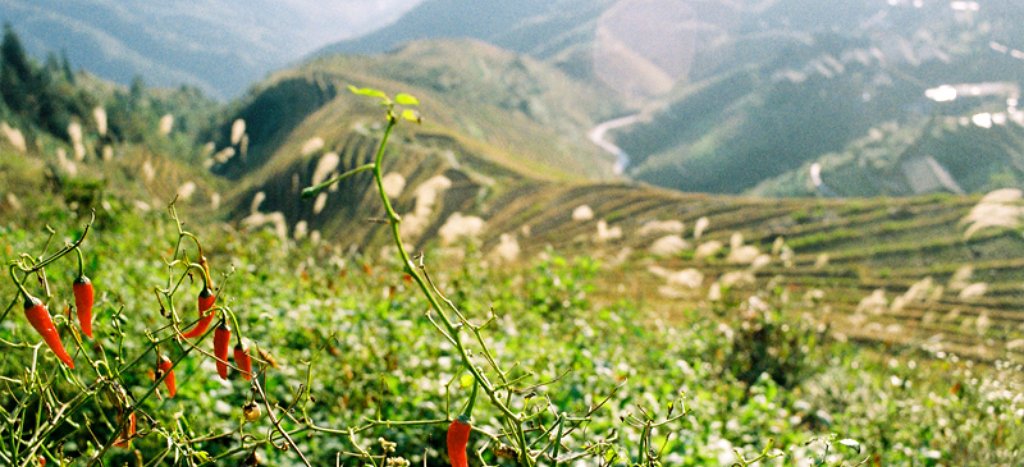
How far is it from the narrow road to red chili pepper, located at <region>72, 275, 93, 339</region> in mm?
120854

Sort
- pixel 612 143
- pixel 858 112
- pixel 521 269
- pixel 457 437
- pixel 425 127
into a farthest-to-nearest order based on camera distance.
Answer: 1. pixel 612 143
2. pixel 858 112
3. pixel 425 127
4. pixel 521 269
5. pixel 457 437

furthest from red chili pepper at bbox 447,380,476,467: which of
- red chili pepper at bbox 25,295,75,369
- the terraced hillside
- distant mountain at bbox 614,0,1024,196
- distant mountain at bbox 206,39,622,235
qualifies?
distant mountain at bbox 614,0,1024,196

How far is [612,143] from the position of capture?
454ft

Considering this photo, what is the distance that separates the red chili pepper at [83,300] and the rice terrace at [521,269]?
1cm

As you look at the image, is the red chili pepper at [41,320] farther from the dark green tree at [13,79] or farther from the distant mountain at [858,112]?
the distant mountain at [858,112]

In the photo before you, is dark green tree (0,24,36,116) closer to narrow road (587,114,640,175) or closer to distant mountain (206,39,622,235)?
distant mountain (206,39,622,235)

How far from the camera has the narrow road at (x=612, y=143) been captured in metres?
128

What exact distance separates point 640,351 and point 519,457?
165 inches

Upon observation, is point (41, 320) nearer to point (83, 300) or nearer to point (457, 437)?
point (83, 300)

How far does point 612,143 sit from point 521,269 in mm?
133506

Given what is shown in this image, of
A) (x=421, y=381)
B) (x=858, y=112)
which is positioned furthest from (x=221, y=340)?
(x=858, y=112)

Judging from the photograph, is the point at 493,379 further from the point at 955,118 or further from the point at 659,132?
the point at 659,132

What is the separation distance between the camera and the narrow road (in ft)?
420

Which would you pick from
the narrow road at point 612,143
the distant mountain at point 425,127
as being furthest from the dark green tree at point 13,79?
the narrow road at point 612,143
